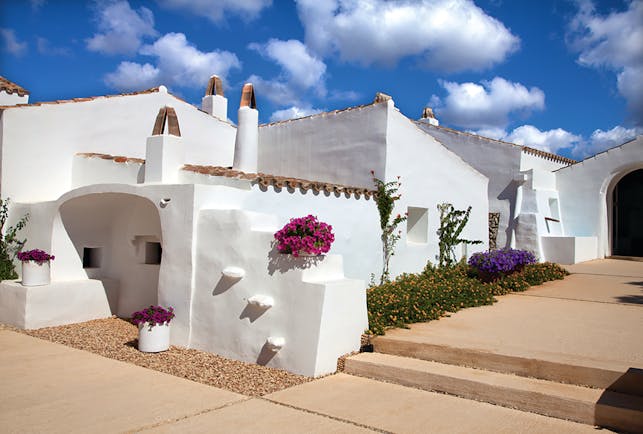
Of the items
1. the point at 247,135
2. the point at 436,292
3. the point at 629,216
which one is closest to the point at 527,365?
the point at 436,292

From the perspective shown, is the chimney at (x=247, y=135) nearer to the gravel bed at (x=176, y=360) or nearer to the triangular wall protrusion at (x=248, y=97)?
the triangular wall protrusion at (x=248, y=97)

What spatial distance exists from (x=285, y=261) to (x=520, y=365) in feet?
10.4

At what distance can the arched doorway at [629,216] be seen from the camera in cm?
1995

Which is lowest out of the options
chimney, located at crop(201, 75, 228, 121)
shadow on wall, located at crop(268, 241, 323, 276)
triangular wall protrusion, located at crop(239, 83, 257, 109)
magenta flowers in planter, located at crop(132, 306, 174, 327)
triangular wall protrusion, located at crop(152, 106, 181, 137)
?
magenta flowers in planter, located at crop(132, 306, 174, 327)

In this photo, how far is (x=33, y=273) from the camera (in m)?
9.70

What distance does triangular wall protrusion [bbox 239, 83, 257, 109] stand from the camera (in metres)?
10.2

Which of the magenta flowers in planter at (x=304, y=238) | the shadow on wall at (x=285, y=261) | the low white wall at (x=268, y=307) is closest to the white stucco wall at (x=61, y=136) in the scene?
the low white wall at (x=268, y=307)

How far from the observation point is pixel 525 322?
8.13 m

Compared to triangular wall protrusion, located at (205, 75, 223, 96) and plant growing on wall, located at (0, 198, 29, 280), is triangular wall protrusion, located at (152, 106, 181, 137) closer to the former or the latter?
plant growing on wall, located at (0, 198, 29, 280)

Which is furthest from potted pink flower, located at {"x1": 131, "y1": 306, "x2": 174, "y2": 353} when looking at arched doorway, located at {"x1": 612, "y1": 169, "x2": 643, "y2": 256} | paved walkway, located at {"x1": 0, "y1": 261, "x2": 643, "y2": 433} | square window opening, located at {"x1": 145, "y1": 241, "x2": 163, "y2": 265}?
arched doorway, located at {"x1": 612, "y1": 169, "x2": 643, "y2": 256}

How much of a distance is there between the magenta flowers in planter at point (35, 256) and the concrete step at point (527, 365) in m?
6.55

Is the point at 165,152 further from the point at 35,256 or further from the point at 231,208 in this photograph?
the point at 35,256

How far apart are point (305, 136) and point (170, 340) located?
7.26 meters

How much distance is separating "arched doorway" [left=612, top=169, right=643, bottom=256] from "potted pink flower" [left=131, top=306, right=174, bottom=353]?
700 inches
